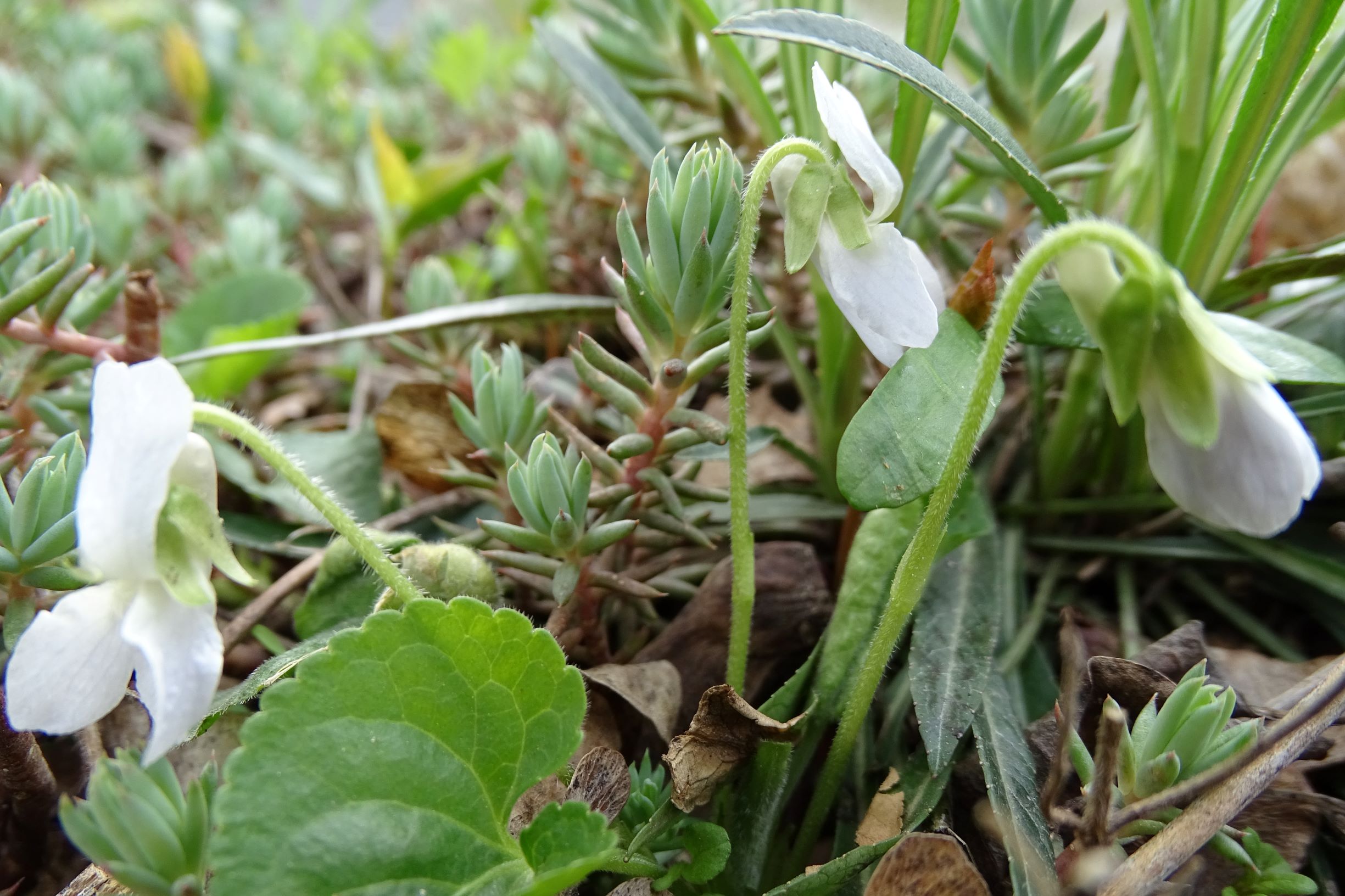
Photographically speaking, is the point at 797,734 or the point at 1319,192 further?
the point at 1319,192

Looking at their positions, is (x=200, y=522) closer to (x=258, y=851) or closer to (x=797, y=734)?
(x=258, y=851)

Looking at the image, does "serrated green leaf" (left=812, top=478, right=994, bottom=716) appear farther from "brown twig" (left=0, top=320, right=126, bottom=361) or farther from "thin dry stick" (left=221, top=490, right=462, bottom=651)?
"brown twig" (left=0, top=320, right=126, bottom=361)

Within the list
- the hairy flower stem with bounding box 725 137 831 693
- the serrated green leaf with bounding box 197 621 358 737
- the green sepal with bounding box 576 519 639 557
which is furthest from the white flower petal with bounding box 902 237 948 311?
the serrated green leaf with bounding box 197 621 358 737

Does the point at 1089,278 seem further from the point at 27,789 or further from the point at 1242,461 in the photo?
the point at 27,789

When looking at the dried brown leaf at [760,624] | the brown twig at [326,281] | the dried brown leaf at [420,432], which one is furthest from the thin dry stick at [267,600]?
the brown twig at [326,281]

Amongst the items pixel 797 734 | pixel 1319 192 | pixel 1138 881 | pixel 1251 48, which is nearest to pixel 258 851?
pixel 797 734

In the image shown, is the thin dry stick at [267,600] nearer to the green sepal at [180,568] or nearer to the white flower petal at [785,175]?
the green sepal at [180,568]

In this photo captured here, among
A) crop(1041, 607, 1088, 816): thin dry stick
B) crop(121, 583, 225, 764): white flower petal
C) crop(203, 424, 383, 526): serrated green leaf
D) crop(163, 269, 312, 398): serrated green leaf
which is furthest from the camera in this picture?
crop(163, 269, 312, 398): serrated green leaf
